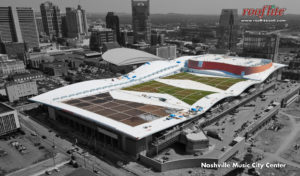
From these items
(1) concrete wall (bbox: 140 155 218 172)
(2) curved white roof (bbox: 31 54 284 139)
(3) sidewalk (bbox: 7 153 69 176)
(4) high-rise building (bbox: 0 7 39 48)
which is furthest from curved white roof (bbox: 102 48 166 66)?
(4) high-rise building (bbox: 0 7 39 48)

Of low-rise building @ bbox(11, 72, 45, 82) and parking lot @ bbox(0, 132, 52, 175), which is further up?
low-rise building @ bbox(11, 72, 45, 82)

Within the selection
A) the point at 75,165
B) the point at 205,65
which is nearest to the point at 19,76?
the point at 75,165

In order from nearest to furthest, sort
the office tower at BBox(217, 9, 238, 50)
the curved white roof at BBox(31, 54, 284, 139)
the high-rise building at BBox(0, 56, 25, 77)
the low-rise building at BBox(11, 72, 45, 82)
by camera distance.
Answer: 1. the curved white roof at BBox(31, 54, 284, 139)
2. the low-rise building at BBox(11, 72, 45, 82)
3. the high-rise building at BBox(0, 56, 25, 77)
4. the office tower at BBox(217, 9, 238, 50)

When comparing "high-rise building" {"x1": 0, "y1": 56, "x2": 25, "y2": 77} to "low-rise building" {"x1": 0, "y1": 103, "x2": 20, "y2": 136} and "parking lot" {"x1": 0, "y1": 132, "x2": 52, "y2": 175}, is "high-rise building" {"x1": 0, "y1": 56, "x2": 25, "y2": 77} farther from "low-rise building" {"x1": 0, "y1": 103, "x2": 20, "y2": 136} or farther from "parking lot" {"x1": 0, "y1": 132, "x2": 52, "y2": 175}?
"parking lot" {"x1": 0, "y1": 132, "x2": 52, "y2": 175}

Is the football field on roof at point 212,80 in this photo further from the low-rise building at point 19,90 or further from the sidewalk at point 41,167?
the low-rise building at point 19,90

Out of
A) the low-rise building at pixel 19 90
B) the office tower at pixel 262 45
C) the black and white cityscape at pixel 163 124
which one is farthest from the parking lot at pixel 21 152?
the office tower at pixel 262 45

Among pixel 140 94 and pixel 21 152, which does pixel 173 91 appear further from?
pixel 21 152

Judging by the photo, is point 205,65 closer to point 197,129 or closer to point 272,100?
point 272,100
